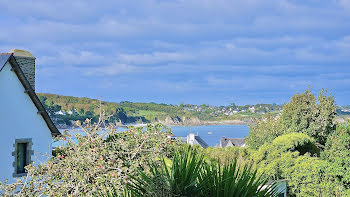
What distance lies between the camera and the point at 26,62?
56.5ft

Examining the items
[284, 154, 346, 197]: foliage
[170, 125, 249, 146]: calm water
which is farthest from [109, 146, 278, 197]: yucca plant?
[170, 125, 249, 146]: calm water

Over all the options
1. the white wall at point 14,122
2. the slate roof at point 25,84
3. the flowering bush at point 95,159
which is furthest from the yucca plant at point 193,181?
the slate roof at point 25,84

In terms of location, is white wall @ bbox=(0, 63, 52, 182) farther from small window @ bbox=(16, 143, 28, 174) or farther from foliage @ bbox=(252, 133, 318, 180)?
foliage @ bbox=(252, 133, 318, 180)

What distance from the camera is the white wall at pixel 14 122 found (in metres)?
15.2

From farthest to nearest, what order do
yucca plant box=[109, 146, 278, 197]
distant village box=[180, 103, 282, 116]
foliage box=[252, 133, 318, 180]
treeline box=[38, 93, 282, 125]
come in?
distant village box=[180, 103, 282, 116] → treeline box=[38, 93, 282, 125] → foliage box=[252, 133, 318, 180] → yucca plant box=[109, 146, 278, 197]

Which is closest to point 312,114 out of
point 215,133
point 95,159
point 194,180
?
point 95,159

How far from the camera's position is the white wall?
15180mm

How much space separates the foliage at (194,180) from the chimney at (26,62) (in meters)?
13.8

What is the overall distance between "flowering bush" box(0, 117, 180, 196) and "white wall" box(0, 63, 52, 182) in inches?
250

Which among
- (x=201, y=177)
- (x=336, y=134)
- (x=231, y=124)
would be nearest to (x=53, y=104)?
(x=336, y=134)

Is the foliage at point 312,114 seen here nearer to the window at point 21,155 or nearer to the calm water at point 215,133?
the window at point 21,155

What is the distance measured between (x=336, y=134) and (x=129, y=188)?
997 inches

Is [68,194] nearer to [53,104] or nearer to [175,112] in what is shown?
[53,104]

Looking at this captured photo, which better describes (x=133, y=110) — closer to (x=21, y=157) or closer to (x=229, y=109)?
(x=21, y=157)
